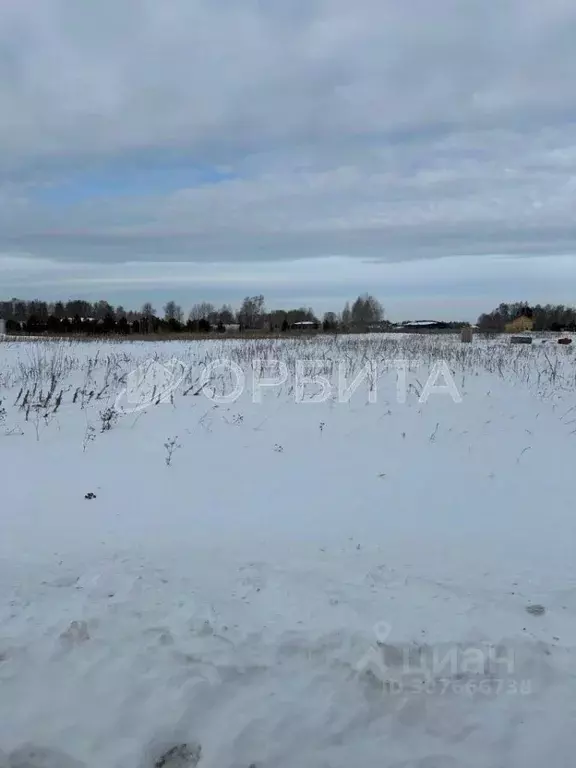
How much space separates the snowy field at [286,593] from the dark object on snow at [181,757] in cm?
1

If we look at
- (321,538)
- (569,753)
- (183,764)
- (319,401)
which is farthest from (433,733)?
(319,401)

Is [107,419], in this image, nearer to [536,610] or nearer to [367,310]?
[536,610]

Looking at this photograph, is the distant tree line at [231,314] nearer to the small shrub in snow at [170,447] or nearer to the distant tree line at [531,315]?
the distant tree line at [531,315]

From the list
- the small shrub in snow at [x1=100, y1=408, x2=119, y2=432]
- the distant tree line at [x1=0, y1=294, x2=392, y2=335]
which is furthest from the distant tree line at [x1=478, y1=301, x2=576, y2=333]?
the small shrub in snow at [x1=100, y1=408, x2=119, y2=432]

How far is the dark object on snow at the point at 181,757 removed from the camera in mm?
1991

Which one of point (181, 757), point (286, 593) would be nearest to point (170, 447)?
point (286, 593)

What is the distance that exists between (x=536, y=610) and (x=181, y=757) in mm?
2044

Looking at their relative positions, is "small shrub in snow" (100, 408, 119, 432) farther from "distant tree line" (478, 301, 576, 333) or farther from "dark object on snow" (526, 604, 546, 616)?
"distant tree line" (478, 301, 576, 333)

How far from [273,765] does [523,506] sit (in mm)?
3218

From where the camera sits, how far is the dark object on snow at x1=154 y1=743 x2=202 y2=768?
1.99 meters

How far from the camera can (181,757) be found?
79.7 inches

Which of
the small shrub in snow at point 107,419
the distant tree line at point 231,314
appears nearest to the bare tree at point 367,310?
the distant tree line at point 231,314

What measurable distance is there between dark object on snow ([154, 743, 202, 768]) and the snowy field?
13 mm

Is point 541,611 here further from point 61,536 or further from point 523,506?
point 61,536
